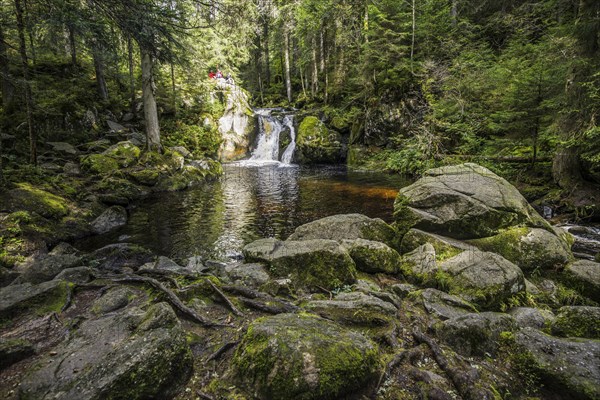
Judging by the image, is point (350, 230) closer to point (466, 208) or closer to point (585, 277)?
point (466, 208)

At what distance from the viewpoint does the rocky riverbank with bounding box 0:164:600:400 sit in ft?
8.60

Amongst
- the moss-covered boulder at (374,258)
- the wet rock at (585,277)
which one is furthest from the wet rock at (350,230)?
the wet rock at (585,277)

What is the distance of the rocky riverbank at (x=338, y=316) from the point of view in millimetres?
2621

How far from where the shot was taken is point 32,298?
4.21 meters

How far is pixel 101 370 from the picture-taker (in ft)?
8.21

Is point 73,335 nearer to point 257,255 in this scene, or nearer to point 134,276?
point 134,276

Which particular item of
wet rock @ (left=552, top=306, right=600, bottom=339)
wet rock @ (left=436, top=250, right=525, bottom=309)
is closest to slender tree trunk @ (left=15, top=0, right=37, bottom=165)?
wet rock @ (left=436, top=250, right=525, bottom=309)

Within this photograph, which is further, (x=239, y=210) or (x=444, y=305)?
(x=239, y=210)

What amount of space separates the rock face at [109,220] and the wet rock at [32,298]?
17.2 feet

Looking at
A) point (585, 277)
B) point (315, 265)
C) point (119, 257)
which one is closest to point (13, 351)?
point (315, 265)

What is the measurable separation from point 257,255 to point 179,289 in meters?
1.83

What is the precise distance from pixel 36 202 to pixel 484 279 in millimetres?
11572

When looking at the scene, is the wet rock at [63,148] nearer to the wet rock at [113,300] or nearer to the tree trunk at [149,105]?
the tree trunk at [149,105]

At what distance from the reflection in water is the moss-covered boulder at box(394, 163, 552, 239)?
2916 millimetres
